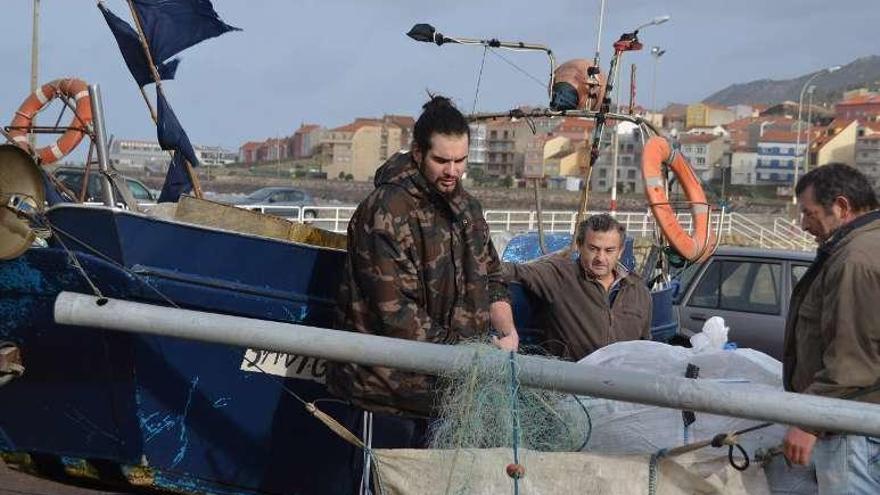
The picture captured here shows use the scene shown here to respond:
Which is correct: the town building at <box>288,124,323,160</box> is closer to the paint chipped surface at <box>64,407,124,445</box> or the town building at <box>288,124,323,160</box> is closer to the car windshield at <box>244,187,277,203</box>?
the car windshield at <box>244,187,277,203</box>

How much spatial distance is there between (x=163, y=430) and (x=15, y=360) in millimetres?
725

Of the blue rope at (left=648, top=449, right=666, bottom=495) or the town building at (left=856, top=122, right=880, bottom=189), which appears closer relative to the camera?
the blue rope at (left=648, top=449, right=666, bottom=495)

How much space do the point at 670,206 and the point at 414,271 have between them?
3446 millimetres

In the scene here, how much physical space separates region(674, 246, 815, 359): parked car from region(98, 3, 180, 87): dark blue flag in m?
5.04

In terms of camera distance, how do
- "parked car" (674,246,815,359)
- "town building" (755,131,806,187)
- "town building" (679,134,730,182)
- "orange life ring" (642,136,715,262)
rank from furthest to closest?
"town building" (755,131,806,187)
"town building" (679,134,730,182)
"parked car" (674,246,815,359)
"orange life ring" (642,136,715,262)

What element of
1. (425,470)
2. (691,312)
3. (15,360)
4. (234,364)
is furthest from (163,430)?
(691,312)

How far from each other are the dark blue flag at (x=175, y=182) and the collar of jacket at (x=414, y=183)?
7.50ft

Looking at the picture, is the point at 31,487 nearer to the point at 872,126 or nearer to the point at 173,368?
the point at 173,368

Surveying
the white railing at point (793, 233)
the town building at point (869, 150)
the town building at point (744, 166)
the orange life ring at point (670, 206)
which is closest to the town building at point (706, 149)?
the town building at point (744, 166)

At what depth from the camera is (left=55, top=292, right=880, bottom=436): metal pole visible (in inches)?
118

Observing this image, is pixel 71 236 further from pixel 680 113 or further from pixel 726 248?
pixel 680 113

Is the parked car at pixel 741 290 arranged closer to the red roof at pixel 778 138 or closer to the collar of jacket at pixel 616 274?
the collar of jacket at pixel 616 274

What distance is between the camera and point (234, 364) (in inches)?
182

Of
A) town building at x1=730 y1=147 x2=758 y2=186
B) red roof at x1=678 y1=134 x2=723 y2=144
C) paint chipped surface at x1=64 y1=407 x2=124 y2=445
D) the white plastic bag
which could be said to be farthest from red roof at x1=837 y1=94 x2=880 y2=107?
paint chipped surface at x1=64 y1=407 x2=124 y2=445
